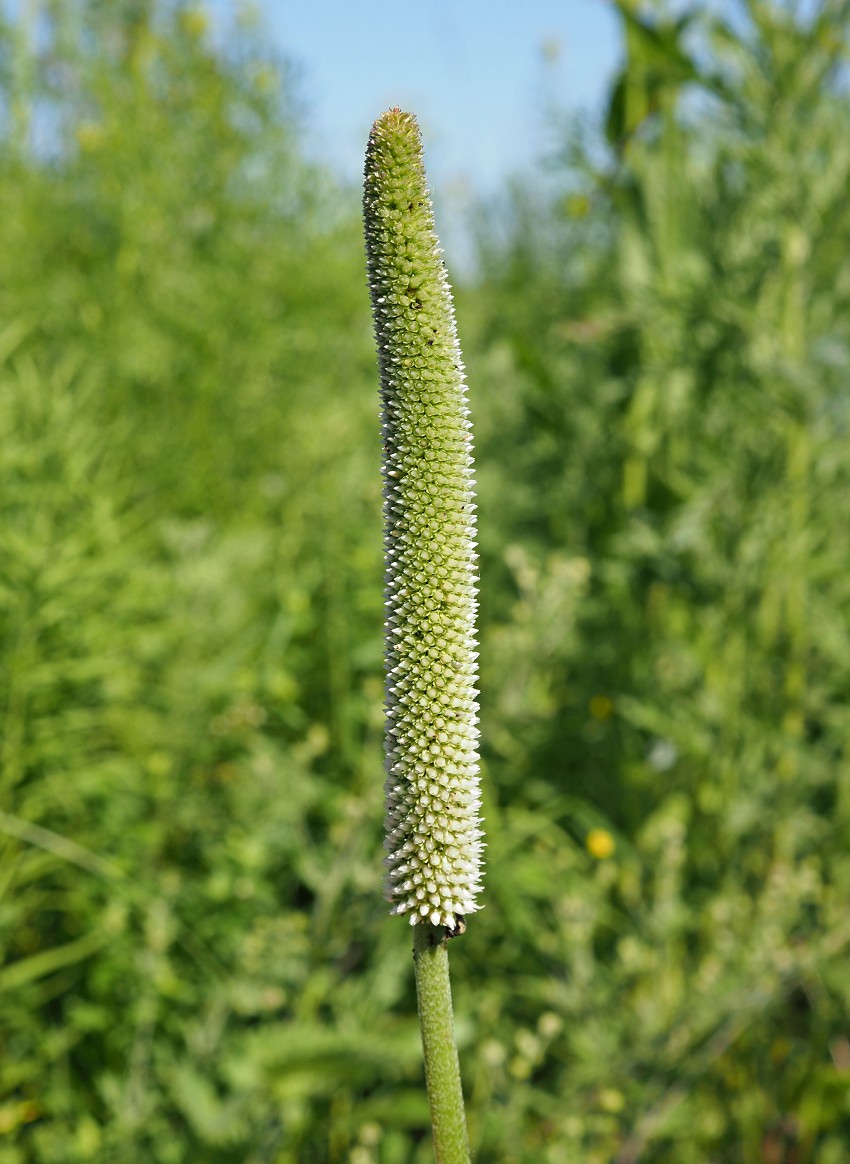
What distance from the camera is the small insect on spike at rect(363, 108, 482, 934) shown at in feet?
3.70

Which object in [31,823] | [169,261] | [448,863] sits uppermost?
[169,261]

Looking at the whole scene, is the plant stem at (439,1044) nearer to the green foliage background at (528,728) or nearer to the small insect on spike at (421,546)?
the small insect on spike at (421,546)

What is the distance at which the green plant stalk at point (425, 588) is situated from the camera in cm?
113

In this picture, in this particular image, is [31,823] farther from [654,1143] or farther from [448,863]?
[448,863]

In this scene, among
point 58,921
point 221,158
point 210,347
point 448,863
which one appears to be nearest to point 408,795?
point 448,863

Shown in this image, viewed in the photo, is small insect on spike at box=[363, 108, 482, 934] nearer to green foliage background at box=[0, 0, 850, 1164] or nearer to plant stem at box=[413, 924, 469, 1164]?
plant stem at box=[413, 924, 469, 1164]

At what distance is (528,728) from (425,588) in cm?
266

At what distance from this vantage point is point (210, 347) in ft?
17.3

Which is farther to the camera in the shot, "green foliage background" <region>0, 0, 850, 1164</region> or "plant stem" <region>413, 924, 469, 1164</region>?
"green foliage background" <region>0, 0, 850, 1164</region>

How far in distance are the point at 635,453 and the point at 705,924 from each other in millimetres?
1548

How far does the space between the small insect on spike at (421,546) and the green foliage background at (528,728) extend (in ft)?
4.06

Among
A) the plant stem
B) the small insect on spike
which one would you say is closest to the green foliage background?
the plant stem

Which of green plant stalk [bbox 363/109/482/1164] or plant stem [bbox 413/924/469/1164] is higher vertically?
green plant stalk [bbox 363/109/482/1164]

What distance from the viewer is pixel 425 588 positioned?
1.20 m
